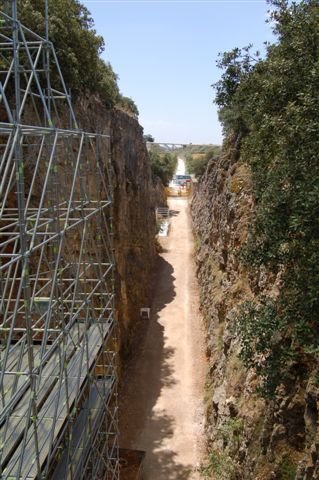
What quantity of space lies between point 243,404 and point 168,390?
7.02 m

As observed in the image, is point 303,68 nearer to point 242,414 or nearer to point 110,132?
point 242,414

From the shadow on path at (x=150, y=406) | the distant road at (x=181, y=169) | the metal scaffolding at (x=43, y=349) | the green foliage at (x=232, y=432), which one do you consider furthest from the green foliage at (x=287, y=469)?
the distant road at (x=181, y=169)

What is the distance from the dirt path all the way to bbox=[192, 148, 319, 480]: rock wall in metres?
0.88

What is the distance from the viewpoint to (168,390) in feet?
55.6

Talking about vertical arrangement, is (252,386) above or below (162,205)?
below

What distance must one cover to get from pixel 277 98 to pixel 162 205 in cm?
3888

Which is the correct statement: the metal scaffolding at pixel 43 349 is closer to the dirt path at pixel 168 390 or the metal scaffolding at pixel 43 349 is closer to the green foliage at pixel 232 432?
the dirt path at pixel 168 390

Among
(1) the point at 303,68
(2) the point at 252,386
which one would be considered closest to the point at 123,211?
(2) the point at 252,386

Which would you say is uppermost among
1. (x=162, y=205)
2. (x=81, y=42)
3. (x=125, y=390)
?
(x=81, y=42)

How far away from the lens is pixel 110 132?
19.1 m

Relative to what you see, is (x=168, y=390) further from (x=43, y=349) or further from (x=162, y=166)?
(x=162, y=166)

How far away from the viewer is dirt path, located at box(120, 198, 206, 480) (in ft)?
44.3

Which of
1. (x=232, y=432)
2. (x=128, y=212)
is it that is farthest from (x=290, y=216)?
(x=128, y=212)

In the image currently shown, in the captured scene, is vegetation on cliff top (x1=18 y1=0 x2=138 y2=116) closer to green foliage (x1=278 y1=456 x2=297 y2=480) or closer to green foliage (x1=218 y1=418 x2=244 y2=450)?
green foliage (x1=218 y1=418 x2=244 y2=450)
